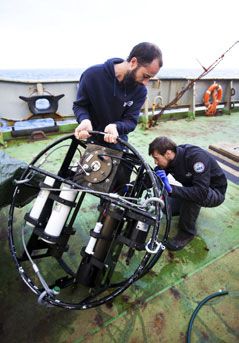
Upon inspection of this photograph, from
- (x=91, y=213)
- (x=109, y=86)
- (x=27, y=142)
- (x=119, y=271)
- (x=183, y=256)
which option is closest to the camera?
(x=109, y=86)

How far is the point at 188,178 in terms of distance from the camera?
6.75 feet

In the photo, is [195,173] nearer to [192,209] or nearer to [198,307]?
[192,209]

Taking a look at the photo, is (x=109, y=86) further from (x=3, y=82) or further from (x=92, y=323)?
(x=3, y=82)

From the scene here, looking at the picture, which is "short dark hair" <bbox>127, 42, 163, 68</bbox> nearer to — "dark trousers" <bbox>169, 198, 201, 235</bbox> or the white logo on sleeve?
the white logo on sleeve

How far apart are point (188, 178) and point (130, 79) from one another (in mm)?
1056

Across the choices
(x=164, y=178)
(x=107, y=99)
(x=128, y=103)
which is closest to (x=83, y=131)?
(x=107, y=99)

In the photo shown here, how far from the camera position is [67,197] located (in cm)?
132

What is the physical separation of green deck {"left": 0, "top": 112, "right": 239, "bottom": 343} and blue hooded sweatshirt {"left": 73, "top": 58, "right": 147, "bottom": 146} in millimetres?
1305

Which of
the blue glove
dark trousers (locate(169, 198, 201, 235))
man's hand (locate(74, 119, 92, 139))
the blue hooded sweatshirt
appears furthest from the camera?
dark trousers (locate(169, 198, 201, 235))

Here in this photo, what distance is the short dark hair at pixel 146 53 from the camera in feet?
4.67

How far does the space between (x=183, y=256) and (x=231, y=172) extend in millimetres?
1994

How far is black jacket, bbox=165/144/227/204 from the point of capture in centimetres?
188

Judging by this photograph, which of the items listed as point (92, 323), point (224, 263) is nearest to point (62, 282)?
point (92, 323)

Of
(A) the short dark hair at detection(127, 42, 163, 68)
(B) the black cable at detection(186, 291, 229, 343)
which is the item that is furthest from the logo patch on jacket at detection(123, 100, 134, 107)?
(B) the black cable at detection(186, 291, 229, 343)
